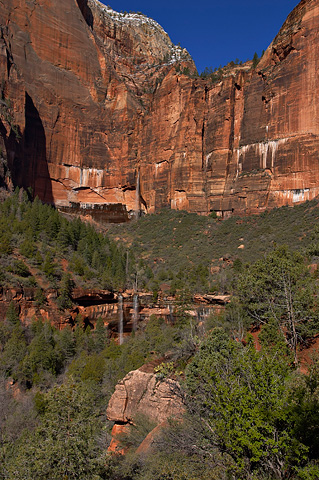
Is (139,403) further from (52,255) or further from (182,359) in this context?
(52,255)

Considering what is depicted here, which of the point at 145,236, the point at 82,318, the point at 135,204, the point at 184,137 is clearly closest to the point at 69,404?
the point at 82,318

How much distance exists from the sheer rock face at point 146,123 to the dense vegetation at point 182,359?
20.0 feet

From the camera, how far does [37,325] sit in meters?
26.8

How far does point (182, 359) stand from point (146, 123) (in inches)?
2276

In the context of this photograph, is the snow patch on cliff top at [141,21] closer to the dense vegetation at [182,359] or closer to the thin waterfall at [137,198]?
the thin waterfall at [137,198]

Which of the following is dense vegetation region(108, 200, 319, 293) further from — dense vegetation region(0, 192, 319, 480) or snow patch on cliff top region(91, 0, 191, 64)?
snow patch on cliff top region(91, 0, 191, 64)

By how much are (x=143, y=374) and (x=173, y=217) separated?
148 feet

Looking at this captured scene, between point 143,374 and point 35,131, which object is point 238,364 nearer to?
point 143,374

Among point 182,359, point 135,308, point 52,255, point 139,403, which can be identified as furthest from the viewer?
point 135,308

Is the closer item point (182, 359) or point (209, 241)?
point (182, 359)

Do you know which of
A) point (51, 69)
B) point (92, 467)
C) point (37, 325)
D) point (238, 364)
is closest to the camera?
point (238, 364)

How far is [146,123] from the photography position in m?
A: 66.2

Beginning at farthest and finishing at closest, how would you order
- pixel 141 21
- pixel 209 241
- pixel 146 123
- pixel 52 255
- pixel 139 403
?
A: pixel 141 21, pixel 146 123, pixel 209 241, pixel 52 255, pixel 139 403

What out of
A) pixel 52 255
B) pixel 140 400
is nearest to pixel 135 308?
pixel 52 255
